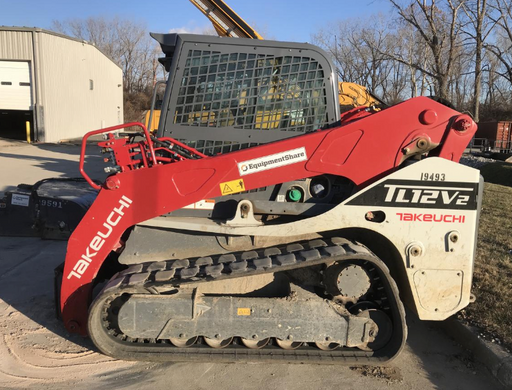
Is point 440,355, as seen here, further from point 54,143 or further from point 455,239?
point 54,143

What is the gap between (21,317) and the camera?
155 inches

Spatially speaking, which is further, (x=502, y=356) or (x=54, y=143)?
(x=54, y=143)

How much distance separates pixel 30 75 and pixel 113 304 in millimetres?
24990

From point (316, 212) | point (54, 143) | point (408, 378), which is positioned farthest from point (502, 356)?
point (54, 143)

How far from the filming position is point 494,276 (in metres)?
4.50

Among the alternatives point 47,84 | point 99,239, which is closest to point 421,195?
point 99,239

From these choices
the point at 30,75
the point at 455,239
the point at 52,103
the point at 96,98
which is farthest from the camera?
the point at 96,98

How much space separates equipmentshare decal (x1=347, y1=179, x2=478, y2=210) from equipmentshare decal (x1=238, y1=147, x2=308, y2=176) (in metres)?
0.52

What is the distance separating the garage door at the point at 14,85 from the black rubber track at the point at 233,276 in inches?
982

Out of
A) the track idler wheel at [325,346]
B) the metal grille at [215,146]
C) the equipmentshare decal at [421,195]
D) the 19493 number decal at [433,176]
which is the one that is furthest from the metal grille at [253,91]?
the track idler wheel at [325,346]

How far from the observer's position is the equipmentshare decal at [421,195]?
303cm

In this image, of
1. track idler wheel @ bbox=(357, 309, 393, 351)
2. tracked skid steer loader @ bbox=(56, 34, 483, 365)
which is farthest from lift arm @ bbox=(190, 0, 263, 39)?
track idler wheel @ bbox=(357, 309, 393, 351)

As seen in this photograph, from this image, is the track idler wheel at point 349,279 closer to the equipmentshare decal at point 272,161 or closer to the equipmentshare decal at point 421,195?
the equipmentshare decal at point 421,195

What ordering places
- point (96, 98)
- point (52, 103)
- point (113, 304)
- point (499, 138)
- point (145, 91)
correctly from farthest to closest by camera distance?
point (145, 91) < point (96, 98) < point (499, 138) < point (52, 103) < point (113, 304)
